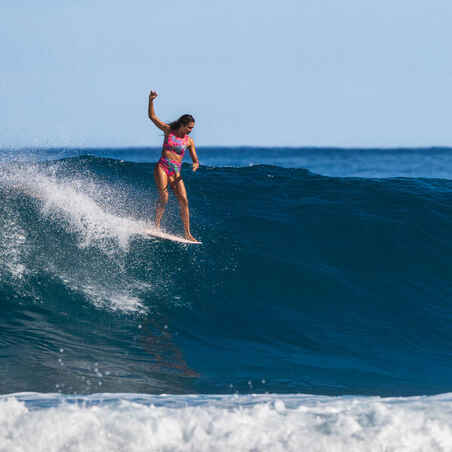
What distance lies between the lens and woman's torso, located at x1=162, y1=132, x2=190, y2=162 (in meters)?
8.06

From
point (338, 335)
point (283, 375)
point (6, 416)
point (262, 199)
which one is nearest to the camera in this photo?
point (6, 416)

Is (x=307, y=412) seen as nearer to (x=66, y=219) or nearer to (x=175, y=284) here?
(x=175, y=284)

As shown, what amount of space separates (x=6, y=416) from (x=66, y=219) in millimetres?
4903

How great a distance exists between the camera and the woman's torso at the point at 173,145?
26.5 ft

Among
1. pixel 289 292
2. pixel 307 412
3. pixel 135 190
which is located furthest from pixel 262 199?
pixel 307 412

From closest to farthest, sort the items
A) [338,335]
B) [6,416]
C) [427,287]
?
[6,416] < [338,335] < [427,287]

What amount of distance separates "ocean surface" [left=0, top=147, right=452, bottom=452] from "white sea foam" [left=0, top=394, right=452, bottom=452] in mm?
13

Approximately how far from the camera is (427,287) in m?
8.53
